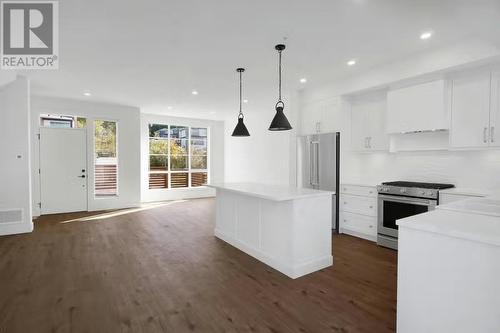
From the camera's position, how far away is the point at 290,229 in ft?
10.2

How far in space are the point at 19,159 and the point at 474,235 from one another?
6.54 meters

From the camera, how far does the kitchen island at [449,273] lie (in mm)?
1453

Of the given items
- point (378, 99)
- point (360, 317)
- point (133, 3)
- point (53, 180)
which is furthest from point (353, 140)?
point (53, 180)

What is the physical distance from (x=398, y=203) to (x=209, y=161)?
6.82 meters

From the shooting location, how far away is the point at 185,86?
5.38 meters

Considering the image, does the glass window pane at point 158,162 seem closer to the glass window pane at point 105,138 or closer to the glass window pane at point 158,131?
the glass window pane at point 158,131

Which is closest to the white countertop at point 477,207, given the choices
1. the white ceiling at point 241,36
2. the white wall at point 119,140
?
the white ceiling at point 241,36

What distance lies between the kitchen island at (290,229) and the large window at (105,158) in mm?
4875

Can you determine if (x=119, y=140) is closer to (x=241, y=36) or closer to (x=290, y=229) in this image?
(x=241, y=36)

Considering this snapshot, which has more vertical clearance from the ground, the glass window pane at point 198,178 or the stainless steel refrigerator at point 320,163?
the stainless steel refrigerator at point 320,163

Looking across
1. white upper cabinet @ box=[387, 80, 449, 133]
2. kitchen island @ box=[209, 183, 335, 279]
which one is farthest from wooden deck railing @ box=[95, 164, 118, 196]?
white upper cabinet @ box=[387, 80, 449, 133]

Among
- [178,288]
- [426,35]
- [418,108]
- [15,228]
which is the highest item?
[426,35]

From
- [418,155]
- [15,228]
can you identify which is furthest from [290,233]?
[15,228]

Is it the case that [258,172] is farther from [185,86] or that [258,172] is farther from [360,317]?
[360,317]
